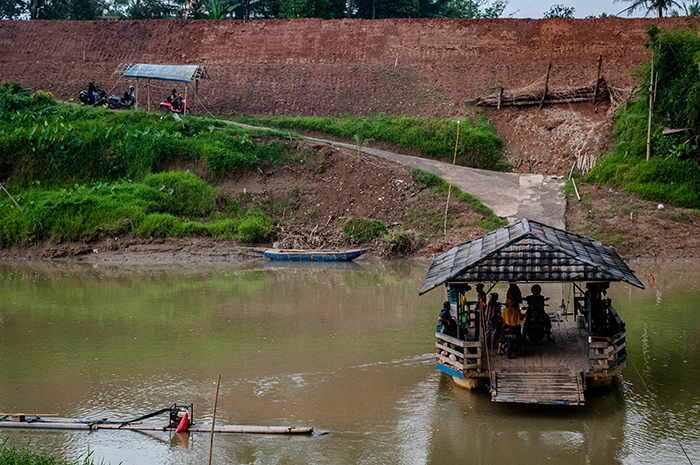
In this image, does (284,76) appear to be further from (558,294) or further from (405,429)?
(405,429)

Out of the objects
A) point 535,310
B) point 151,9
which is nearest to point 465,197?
point 535,310

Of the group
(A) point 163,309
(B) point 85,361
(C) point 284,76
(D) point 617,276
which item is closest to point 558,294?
(D) point 617,276

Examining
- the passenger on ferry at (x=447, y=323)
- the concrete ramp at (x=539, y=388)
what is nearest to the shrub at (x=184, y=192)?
the passenger on ferry at (x=447, y=323)

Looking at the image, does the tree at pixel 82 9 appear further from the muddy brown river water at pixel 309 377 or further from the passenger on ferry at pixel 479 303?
the passenger on ferry at pixel 479 303

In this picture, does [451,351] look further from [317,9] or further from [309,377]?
[317,9]

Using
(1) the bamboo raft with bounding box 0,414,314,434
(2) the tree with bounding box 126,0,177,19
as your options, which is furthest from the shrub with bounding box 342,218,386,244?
(2) the tree with bounding box 126,0,177,19

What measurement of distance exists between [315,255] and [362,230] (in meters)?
2.44

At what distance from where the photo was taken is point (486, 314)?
1090 centimetres

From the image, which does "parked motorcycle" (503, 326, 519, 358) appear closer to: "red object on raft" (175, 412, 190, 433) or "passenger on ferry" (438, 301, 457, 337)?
"passenger on ferry" (438, 301, 457, 337)

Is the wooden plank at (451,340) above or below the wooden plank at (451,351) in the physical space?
above

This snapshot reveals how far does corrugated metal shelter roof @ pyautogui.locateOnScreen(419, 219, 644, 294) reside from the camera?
9.47m

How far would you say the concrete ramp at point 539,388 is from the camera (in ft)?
30.2

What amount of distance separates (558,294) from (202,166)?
15980 millimetres

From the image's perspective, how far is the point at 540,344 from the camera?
432 inches
